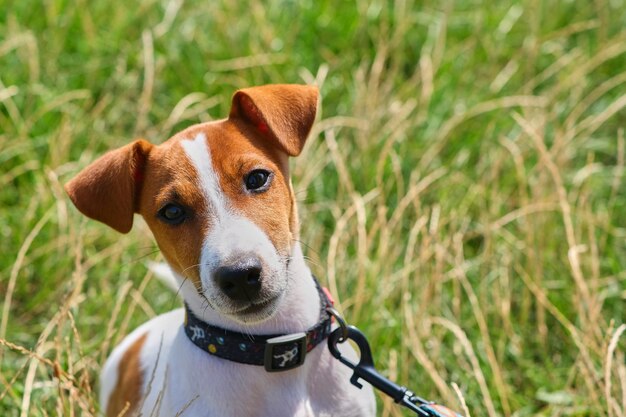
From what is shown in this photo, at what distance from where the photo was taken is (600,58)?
625 cm

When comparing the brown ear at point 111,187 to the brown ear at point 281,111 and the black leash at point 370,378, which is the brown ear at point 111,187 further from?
the black leash at point 370,378

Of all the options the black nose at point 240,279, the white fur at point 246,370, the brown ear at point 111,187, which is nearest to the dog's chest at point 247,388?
Answer: the white fur at point 246,370

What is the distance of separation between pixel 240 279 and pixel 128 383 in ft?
3.78

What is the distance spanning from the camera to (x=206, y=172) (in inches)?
124

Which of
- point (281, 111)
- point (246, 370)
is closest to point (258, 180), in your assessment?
point (281, 111)

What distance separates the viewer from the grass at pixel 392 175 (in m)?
4.55

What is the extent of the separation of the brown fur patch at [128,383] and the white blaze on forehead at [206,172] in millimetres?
1007

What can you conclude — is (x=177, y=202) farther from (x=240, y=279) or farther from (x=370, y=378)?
(x=370, y=378)

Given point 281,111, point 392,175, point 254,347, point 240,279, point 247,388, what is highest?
point 281,111

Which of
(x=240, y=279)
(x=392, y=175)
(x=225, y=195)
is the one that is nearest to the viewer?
(x=240, y=279)

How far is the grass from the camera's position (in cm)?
455

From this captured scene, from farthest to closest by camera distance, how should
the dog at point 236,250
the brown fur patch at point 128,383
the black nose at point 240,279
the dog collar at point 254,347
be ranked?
the brown fur patch at point 128,383 → the dog collar at point 254,347 → the dog at point 236,250 → the black nose at point 240,279

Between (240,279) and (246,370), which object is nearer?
(240,279)

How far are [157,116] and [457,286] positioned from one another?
2.77 metres
